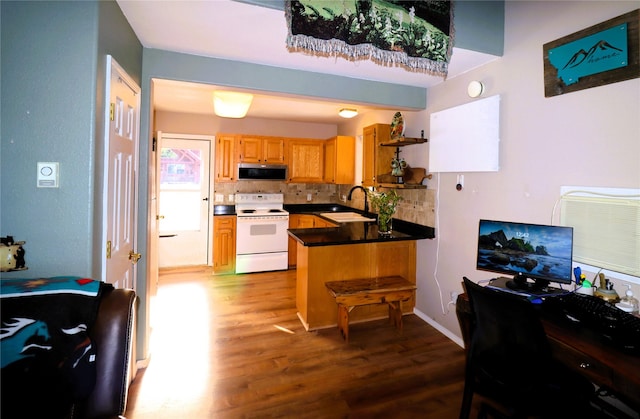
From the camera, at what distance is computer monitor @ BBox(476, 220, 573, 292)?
1.81 m

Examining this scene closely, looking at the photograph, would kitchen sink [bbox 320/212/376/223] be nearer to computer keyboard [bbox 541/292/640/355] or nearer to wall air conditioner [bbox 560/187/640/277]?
wall air conditioner [bbox 560/187/640/277]

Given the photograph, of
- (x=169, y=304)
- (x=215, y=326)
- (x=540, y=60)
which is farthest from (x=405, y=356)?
(x=169, y=304)

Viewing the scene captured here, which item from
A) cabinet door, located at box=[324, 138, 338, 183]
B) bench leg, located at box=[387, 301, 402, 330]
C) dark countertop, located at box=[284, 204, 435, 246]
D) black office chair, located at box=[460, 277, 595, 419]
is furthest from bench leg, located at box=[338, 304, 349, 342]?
cabinet door, located at box=[324, 138, 338, 183]

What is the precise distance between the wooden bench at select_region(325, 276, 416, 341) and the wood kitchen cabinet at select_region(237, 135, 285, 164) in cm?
279

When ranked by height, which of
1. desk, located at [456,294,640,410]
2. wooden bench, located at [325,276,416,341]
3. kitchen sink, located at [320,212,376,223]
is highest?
kitchen sink, located at [320,212,376,223]

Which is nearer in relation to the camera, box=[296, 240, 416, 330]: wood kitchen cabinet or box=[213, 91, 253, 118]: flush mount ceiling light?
box=[213, 91, 253, 118]: flush mount ceiling light

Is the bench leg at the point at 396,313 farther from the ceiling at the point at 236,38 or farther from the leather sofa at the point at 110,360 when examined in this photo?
the leather sofa at the point at 110,360

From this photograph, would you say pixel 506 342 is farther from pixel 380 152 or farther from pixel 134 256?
pixel 380 152

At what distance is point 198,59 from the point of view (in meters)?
2.37

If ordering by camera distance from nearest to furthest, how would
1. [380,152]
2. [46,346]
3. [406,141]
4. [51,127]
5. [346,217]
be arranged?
[46,346] < [51,127] < [406,141] < [380,152] < [346,217]

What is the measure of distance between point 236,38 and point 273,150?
120 inches

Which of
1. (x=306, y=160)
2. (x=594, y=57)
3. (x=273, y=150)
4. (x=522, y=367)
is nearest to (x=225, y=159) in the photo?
(x=273, y=150)

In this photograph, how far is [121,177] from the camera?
1.87m

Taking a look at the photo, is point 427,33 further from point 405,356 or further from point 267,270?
point 267,270
